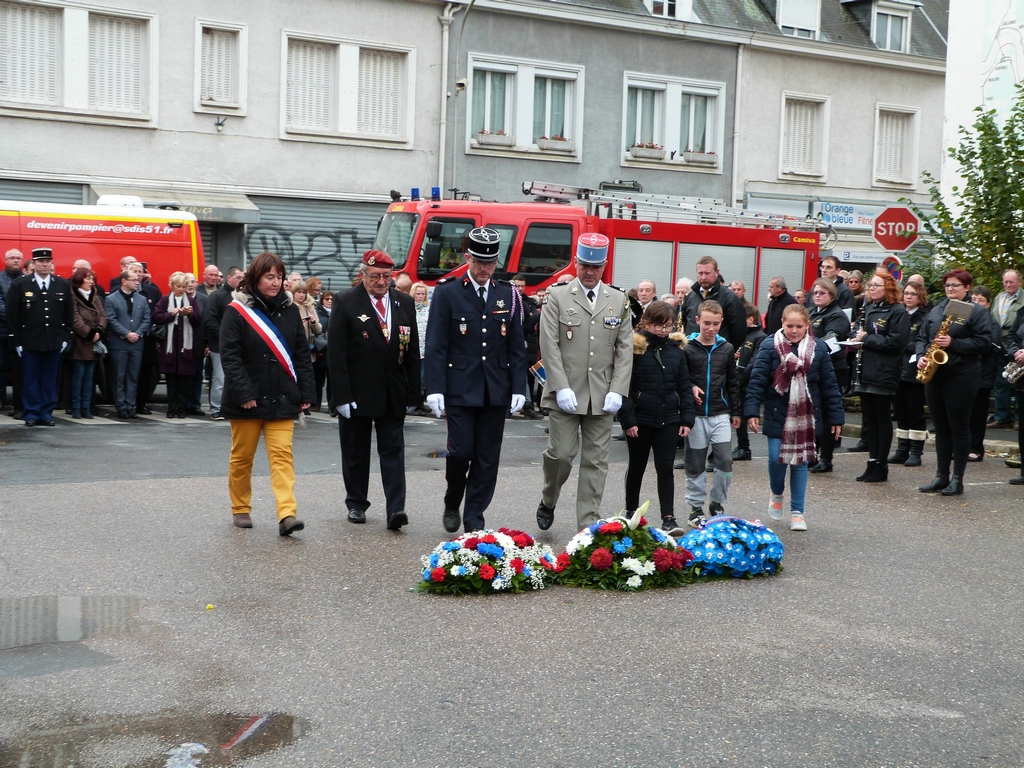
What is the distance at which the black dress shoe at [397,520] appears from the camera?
8594 millimetres

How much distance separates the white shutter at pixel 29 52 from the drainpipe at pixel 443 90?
7.78 m

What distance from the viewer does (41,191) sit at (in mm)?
23578

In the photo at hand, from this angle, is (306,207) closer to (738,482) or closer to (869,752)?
(738,482)

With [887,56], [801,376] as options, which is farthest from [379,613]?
[887,56]

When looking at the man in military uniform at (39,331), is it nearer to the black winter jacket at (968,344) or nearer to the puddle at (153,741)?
the black winter jacket at (968,344)

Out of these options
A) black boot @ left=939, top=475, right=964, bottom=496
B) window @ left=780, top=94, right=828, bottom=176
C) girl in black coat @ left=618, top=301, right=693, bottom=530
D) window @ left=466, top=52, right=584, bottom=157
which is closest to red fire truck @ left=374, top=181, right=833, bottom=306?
window @ left=466, top=52, right=584, bottom=157

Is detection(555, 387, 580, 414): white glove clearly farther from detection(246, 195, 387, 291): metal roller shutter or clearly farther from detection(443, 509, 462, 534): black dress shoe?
detection(246, 195, 387, 291): metal roller shutter

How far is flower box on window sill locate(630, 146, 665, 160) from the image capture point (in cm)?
2994

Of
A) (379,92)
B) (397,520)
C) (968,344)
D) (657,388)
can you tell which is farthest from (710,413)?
(379,92)

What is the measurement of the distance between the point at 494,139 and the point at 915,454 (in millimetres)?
17102

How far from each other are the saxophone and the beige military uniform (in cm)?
366

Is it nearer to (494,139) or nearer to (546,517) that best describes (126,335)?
(546,517)


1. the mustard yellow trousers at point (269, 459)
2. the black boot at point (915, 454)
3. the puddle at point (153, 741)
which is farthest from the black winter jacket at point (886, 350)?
the puddle at point (153, 741)

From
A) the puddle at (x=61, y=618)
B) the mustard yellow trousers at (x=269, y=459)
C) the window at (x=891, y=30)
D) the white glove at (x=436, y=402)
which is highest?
the window at (x=891, y=30)
